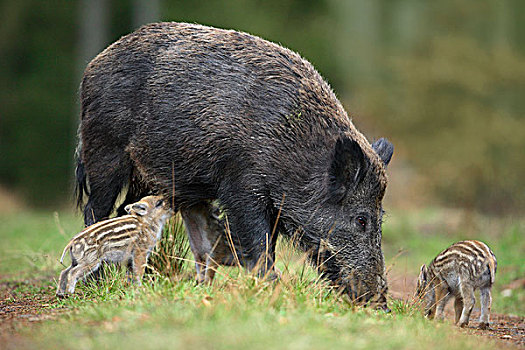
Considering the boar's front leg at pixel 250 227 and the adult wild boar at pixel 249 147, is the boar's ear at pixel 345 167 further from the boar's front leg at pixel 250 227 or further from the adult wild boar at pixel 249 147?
the boar's front leg at pixel 250 227

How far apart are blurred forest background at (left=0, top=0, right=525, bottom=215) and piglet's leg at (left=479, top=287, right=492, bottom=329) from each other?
1220 cm

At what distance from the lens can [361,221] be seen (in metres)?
6.97

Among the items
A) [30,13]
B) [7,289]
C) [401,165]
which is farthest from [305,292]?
[401,165]

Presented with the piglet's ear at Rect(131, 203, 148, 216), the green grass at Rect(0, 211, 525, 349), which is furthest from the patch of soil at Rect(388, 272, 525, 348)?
the piglet's ear at Rect(131, 203, 148, 216)

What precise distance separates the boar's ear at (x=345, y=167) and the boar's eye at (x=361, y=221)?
27 cm

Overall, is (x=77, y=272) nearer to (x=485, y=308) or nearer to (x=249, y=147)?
(x=249, y=147)

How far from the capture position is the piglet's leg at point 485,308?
24.0ft

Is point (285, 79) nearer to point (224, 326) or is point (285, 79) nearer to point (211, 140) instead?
→ point (211, 140)

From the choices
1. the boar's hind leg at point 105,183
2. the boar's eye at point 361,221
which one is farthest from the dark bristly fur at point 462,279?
the boar's hind leg at point 105,183

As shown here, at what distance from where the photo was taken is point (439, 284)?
743 cm

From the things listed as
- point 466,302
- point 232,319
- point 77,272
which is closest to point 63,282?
point 77,272

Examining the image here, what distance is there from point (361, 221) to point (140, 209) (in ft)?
6.99

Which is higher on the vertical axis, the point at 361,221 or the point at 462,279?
the point at 361,221

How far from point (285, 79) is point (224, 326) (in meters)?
→ 3.16
